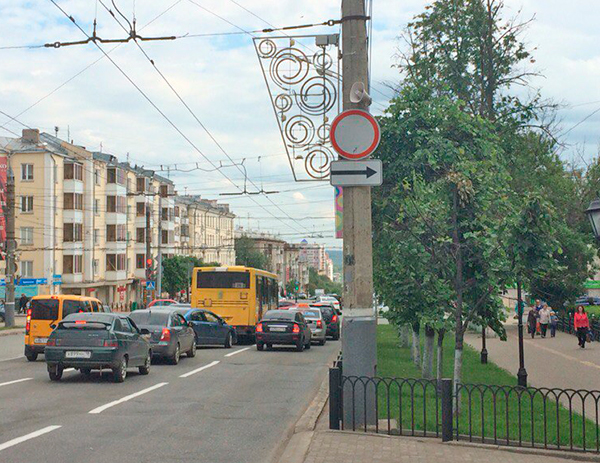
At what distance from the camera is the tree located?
4763 inches

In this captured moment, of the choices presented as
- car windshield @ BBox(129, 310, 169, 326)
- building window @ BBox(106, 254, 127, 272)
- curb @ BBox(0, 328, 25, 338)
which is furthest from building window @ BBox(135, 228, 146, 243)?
car windshield @ BBox(129, 310, 169, 326)

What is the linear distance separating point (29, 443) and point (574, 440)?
6726 millimetres

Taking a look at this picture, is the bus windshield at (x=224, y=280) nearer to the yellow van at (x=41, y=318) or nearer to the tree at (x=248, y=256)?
the yellow van at (x=41, y=318)

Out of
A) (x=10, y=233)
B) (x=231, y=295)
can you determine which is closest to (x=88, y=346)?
(x=231, y=295)

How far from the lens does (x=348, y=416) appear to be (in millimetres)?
10844

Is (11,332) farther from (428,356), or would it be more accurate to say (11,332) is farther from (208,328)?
(428,356)

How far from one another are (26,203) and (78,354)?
186 feet

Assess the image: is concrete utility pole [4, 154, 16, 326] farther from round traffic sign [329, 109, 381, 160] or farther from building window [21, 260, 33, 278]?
round traffic sign [329, 109, 381, 160]

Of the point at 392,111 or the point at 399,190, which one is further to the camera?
the point at 392,111

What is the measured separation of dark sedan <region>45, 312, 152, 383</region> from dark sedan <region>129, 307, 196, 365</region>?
405 centimetres

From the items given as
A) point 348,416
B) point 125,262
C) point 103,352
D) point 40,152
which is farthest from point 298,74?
point 125,262

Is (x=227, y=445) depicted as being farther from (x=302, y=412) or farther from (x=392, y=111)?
(x=392, y=111)

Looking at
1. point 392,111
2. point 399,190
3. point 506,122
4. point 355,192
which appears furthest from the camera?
point 506,122

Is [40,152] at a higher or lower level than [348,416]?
higher
